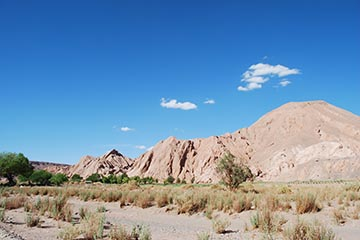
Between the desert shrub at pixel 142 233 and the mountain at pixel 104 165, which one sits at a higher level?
the mountain at pixel 104 165

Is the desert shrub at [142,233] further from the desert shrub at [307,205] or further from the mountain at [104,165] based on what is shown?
the mountain at [104,165]

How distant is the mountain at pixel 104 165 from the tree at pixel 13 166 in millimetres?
55115

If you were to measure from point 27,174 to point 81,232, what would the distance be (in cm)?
6831

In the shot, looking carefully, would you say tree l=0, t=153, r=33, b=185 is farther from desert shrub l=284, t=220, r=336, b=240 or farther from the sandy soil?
desert shrub l=284, t=220, r=336, b=240

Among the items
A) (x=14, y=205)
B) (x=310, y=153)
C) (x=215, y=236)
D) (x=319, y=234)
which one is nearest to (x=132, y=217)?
(x=14, y=205)

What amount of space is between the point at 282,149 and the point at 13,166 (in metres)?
64.3

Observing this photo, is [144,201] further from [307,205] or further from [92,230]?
[92,230]

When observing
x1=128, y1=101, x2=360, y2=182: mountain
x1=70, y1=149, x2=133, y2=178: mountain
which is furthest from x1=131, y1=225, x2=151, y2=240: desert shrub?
x1=70, y1=149, x2=133, y2=178: mountain

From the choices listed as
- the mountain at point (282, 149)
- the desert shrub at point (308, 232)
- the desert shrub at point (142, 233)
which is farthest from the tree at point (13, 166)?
the desert shrub at point (308, 232)

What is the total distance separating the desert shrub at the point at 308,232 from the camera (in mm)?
8416

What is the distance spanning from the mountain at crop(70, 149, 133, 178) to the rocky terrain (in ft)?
1.28

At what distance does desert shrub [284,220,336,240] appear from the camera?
8.42 m

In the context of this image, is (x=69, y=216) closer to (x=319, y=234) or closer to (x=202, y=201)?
(x=202, y=201)

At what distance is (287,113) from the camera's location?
4405 inches
